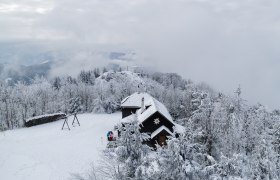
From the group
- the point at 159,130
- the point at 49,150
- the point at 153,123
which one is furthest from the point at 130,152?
the point at 153,123

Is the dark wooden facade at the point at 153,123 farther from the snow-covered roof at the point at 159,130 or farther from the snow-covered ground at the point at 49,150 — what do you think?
the snow-covered ground at the point at 49,150

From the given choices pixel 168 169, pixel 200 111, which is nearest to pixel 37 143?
pixel 200 111

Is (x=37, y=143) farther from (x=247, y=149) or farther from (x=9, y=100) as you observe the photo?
(x=9, y=100)

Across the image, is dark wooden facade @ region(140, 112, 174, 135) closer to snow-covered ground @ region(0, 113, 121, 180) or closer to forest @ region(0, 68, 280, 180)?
forest @ region(0, 68, 280, 180)

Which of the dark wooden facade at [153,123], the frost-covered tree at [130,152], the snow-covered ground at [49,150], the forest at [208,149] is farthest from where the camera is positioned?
the dark wooden facade at [153,123]

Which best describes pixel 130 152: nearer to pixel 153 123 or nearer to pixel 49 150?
pixel 49 150

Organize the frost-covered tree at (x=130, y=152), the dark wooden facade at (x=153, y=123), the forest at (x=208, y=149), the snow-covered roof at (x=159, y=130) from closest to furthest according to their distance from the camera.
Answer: the forest at (x=208, y=149) → the frost-covered tree at (x=130, y=152) → the snow-covered roof at (x=159, y=130) → the dark wooden facade at (x=153, y=123)

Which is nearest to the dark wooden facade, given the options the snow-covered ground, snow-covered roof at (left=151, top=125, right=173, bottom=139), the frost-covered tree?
snow-covered roof at (left=151, top=125, right=173, bottom=139)

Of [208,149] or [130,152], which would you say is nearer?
[130,152]

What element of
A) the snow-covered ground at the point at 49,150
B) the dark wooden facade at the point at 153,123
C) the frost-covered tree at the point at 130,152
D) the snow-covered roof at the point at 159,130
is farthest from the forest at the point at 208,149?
the snow-covered ground at the point at 49,150
